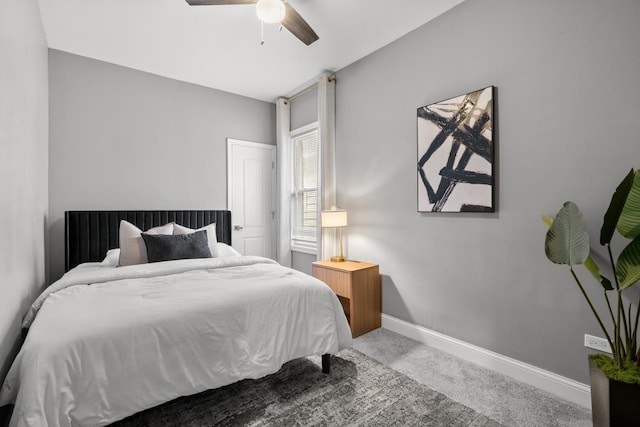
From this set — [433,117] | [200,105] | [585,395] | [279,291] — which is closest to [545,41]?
[433,117]

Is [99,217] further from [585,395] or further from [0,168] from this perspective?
[585,395]

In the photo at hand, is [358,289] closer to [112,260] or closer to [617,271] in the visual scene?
[617,271]

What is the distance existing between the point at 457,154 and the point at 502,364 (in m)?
1.63

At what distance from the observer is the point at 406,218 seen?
2.99 metres

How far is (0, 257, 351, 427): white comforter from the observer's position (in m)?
1.31

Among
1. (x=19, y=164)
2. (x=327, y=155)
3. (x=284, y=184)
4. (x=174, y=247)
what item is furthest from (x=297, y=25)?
(x=284, y=184)

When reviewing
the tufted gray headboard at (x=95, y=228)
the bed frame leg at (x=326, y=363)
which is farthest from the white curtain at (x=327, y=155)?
the tufted gray headboard at (x=95, y=228)

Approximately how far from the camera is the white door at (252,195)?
4.38 m

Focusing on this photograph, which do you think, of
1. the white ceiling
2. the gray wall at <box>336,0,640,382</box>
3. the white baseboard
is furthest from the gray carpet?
the white ceiling

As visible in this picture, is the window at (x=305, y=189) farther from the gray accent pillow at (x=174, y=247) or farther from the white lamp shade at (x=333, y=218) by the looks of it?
the gray accent pillow at (x=174, y=247)

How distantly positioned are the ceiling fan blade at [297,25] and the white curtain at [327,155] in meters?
1.22

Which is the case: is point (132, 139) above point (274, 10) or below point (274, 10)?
below

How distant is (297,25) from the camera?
2309 millimetres

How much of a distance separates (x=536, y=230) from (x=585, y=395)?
40.7 inches
